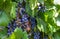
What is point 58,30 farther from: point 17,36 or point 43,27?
point 17,36

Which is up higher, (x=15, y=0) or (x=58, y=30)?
(x=15, y=0)

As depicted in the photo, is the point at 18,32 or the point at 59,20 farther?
the point at 59,20

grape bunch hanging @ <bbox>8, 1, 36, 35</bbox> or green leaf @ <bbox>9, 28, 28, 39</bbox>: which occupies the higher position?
grape bunch hanging @ <bbox>8, 1, 36, 35</bbox>

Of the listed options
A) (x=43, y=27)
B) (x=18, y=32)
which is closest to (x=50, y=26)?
(x=43, y=27)

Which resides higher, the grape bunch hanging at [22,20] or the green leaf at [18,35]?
the grape bunch hanging at [22,20]

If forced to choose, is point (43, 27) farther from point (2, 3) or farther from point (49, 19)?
point (2, 3)

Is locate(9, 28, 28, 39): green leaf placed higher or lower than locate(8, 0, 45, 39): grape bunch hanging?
lower
